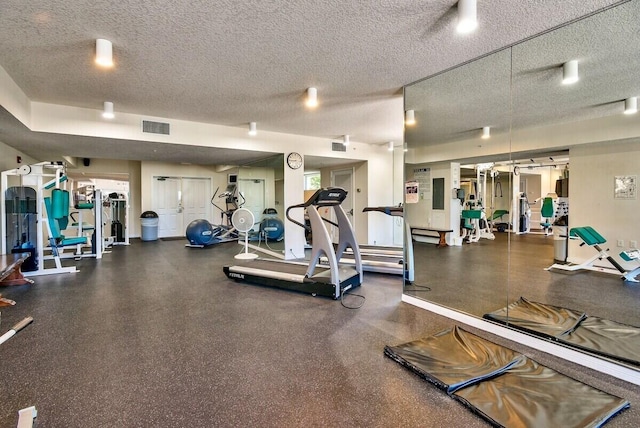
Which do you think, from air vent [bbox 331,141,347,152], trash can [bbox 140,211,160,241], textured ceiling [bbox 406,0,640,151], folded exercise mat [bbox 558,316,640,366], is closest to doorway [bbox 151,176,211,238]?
trash can [bbox 140,211,160,241]

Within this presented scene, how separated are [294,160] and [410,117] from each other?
2956mm

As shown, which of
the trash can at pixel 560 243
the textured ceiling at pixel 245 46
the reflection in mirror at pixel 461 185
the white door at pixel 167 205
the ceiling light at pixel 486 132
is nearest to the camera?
the textured ceiling at pixel 245 46

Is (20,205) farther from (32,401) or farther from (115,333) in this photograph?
(32,401)

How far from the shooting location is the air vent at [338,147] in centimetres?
679

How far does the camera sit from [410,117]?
3.95 metres

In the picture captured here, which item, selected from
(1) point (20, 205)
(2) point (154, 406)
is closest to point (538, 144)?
(2) point (154, 406)

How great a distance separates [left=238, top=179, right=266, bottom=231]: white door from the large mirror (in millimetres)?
3994

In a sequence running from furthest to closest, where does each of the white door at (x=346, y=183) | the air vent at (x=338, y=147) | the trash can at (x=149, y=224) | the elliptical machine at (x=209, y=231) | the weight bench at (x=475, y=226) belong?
the trash can at (x=149, y=224) → the white door at (x=346, y=183) → the elliptical machine at (x=209, y=231) → the air vent at (x=338, y=147) → the weight bench at (x=475, y=226)

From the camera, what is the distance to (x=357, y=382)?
196cm

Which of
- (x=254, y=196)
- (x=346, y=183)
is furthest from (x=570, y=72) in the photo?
(x=254, y=196)

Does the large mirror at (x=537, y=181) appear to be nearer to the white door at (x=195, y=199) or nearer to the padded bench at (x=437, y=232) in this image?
the padded bench at (x=437, y=232)

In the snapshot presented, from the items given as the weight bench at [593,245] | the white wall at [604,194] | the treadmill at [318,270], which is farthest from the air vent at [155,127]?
the weight bench at [593,245]

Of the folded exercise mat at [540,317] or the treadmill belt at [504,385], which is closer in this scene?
the treadmill belt at [504,385]

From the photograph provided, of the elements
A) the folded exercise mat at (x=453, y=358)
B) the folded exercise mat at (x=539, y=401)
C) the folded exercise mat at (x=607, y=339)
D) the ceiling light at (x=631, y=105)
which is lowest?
the folded exercise mat at (x=539, y=401)
